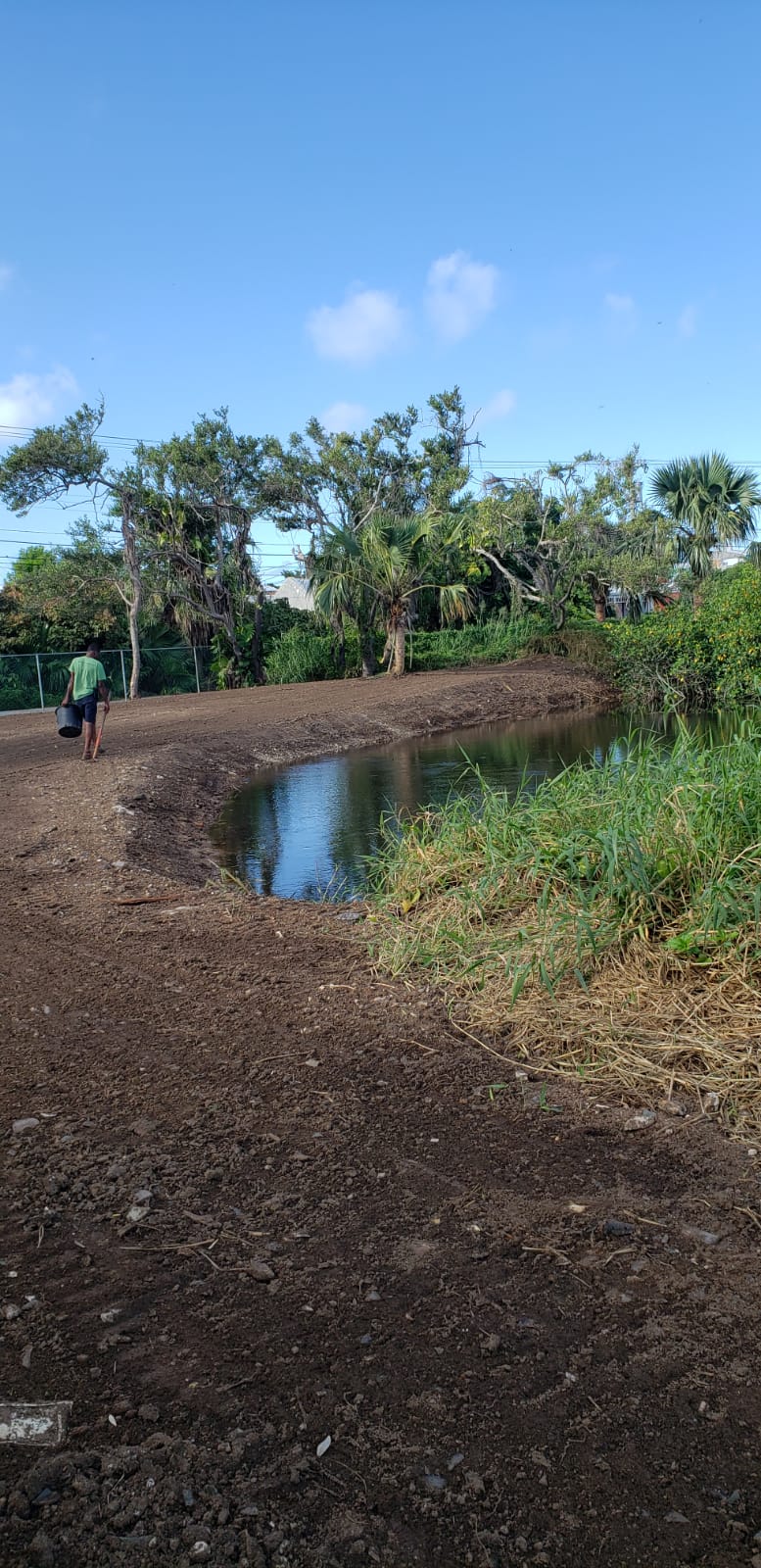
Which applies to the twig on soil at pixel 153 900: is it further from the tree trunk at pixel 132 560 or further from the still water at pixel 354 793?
the tree trunk at pixel 132 560

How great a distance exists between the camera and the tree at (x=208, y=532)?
1139 inches

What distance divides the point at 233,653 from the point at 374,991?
89.6 feet

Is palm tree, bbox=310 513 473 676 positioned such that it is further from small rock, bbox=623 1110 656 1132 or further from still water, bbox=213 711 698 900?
small rock, bbox=623 1110 656 1132

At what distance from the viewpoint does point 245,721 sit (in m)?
20.8

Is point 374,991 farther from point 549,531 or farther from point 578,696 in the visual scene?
point 549,531

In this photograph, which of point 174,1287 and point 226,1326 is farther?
point 174,1287

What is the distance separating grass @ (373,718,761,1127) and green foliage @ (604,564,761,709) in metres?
15.5

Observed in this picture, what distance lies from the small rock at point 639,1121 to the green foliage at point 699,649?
1771cm

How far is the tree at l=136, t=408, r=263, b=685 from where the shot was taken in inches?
1139

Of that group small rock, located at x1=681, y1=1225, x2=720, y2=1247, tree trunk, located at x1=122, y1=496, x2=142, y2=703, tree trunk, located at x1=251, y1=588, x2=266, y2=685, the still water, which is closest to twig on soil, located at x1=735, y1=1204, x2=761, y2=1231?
small rock, located at x1=681, y1=1225, x2=720, y2=1247

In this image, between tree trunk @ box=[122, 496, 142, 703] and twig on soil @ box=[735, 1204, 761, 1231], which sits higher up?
tree trunk @ box=[122, 496, 142, 703]

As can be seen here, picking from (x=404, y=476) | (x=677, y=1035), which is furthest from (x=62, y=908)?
(x=404, y=476)

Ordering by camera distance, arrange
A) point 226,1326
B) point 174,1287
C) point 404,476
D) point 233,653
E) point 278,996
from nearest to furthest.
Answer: point 226,1326, point 174,1287, point 278,996, point 233,653, point 404,476

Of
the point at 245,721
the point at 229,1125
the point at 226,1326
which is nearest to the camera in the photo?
the point at 226,1326
